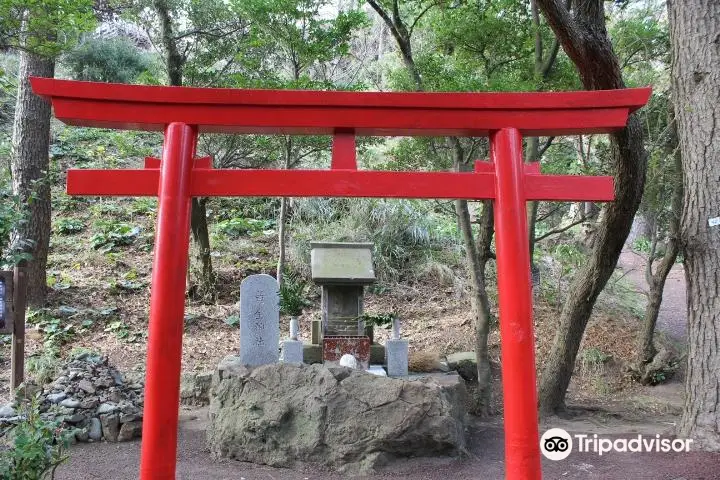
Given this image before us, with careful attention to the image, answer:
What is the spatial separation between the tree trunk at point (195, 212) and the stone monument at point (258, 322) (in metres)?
2.90

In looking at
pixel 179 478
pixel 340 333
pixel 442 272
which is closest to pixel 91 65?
pixel 442 272

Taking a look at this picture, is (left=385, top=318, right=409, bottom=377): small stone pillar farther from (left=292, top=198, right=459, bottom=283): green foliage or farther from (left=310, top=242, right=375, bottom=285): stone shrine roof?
(left=292, top=198, right=459, bottom=283): green foliage

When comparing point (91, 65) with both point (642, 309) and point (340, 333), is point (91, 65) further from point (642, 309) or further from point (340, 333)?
point (642, 309)

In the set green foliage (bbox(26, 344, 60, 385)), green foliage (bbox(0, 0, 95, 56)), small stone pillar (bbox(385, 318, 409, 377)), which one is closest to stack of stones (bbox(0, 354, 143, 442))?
green foliage (bbox(26, 344, 60, 385))

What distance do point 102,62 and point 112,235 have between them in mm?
5755

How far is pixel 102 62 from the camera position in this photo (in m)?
14.0

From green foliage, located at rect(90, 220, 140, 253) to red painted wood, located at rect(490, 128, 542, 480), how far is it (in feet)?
29.8

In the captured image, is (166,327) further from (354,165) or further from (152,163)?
(354,165)

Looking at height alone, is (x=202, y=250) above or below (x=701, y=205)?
above

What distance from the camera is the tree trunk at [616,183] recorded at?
3.84m

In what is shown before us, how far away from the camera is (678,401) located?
6617 millimetres

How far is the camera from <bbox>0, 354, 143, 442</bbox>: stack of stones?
4848mm

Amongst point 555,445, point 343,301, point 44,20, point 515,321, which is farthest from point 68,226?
Result: point 515,321

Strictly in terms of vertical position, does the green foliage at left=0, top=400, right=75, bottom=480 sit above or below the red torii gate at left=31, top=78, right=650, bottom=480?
below
